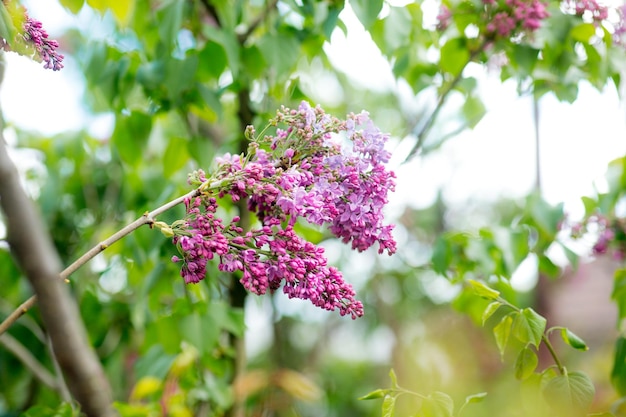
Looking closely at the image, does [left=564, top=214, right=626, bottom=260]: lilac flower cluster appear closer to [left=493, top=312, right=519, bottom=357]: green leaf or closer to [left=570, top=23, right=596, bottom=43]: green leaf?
[left=570, top=23, right=596, bottom=43]: green leaf

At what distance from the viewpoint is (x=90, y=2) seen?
86 centimetres

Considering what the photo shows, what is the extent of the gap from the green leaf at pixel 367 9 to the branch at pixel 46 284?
2.29 ft

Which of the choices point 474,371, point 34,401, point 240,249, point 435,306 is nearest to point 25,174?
point 34,401

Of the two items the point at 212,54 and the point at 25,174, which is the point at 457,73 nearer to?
the point at 212,54

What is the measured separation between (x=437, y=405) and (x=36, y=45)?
0.60 metres

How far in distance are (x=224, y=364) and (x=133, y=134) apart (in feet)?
1.78

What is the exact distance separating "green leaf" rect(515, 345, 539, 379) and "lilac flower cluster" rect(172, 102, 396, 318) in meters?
0.27

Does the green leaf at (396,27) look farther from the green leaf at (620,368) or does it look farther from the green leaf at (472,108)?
the green leaf at (620,368)

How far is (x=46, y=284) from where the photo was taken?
1.13ft

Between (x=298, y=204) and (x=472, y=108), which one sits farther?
(x=472, y=108)

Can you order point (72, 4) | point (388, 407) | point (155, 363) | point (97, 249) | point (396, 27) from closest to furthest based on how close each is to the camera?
point (97, 249) → point (388, 407) → point (72, 4) → point (396, 27) → point (155, 363)

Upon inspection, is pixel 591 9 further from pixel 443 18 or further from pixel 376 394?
pixel 376 394

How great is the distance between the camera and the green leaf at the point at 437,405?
2.48 feet

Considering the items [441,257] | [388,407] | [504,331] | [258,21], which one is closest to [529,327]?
[504,331]
